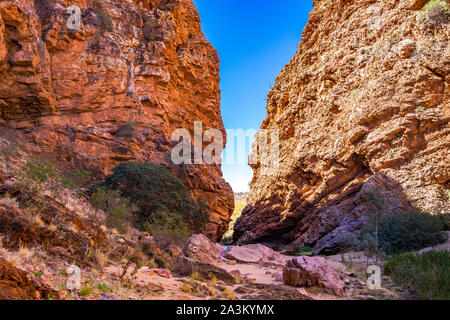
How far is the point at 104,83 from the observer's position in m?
20.0

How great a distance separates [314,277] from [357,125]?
14095 mm

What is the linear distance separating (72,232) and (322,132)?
18.6 m

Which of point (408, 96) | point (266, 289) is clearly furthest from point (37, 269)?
point (408, 96)

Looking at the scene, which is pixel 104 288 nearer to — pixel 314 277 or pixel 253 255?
pixel 314 277

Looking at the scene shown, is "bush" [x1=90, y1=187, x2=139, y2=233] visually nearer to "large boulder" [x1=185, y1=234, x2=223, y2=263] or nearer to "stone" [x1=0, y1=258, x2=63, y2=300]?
"large boulder" [x1=185, y1=234, x2=223, y2=263]

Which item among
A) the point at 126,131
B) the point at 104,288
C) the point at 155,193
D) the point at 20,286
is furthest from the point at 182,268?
the point at 126,131

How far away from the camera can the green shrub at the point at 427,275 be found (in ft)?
17.7

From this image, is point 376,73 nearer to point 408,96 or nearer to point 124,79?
point 408,96

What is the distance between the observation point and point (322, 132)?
21.1 metres

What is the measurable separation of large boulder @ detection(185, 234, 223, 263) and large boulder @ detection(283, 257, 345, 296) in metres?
3.79

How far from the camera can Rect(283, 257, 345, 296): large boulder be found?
6.23m

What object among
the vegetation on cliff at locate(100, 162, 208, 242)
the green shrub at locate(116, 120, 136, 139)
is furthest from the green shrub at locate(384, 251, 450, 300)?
the green shrub at locate(116, 120, 136, 139)

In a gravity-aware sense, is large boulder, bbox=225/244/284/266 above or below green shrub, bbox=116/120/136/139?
below
